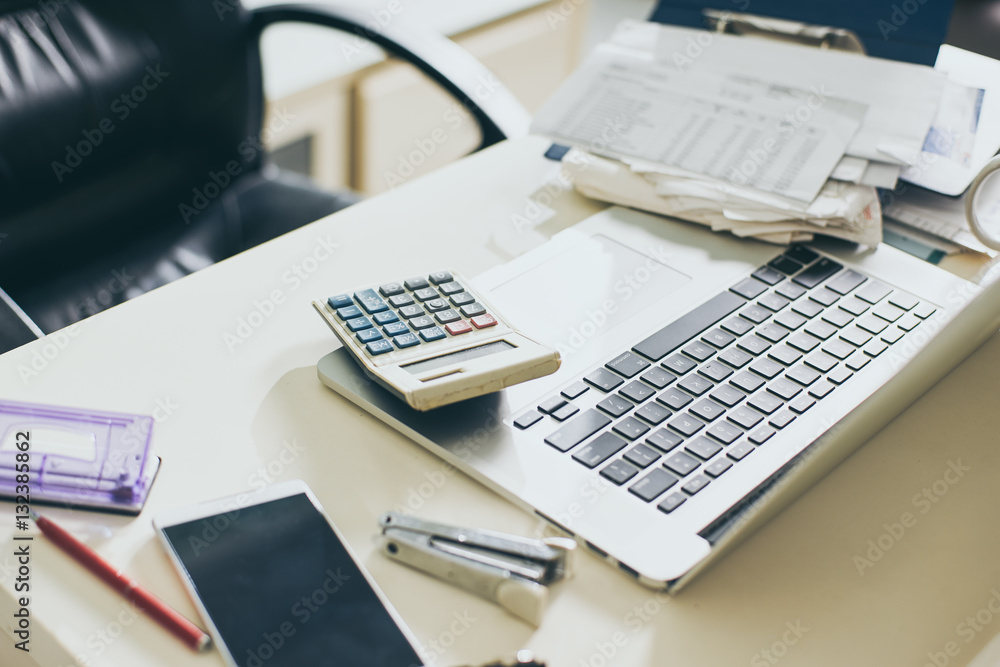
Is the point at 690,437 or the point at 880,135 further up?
the point at 880,135

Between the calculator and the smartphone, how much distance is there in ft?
0.34

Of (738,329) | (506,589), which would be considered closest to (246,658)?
(506,589)

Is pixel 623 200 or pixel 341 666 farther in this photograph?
pixel 623 200

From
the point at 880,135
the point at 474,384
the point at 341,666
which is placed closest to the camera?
the point at 341,666

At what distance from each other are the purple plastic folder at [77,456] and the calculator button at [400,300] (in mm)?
194

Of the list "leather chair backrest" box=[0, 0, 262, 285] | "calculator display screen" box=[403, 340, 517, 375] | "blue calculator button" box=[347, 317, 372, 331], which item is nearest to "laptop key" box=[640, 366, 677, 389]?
"calculator display screen" box=[403, 340, 517, 375]

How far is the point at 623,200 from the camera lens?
87cm

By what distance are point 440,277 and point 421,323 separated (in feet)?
0.21

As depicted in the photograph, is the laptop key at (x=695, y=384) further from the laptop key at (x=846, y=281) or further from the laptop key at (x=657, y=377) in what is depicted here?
the laptop key at (x=846, y=281)

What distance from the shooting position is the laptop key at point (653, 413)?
57cm

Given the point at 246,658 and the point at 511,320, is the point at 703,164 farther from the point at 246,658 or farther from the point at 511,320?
the point at 246,658

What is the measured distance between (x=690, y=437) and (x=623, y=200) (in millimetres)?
369

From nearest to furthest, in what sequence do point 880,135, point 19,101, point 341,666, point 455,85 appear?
point 341,666
point 880,135
point 19,101
point 455,85

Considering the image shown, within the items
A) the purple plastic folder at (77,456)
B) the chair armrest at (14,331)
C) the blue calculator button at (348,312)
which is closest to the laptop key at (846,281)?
the blue calculator button at (348,312)
